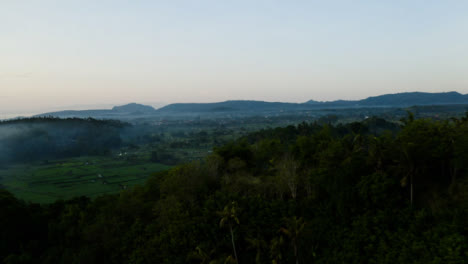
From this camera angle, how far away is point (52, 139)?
11462cm

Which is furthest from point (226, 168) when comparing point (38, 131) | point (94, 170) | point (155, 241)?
point (38, 131)

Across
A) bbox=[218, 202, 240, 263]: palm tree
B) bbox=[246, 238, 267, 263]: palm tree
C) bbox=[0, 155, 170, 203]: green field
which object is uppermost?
bbox=[218, 202, 240, 263]: palm tree

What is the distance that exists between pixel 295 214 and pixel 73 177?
60595mm

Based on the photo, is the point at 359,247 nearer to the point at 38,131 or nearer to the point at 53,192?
the point at 53,192

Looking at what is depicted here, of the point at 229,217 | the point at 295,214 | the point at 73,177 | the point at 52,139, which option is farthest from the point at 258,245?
the point at 52,139

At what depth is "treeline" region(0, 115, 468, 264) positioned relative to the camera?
65.7ft

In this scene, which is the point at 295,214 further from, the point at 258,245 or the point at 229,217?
the point at 229,217

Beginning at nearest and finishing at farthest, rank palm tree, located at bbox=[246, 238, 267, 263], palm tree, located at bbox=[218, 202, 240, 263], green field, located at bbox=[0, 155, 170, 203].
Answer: palm tree, located at bbox=[218, 202, 240, 263] < palm tree, located at bbox=[246, 238, 267, 263] < green field, located at bbox=[0, 155, 170, 203]

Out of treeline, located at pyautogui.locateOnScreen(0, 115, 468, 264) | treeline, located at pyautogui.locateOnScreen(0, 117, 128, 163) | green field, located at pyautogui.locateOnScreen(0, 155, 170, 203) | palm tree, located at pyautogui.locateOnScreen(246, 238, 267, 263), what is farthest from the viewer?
treeline, located at pyautogui.locateOnScreen(0, 117, 128, 163)

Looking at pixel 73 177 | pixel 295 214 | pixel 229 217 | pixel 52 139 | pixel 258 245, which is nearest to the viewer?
pixel 258 245

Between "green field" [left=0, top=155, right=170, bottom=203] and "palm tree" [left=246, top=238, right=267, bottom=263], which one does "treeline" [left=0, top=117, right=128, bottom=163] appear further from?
"palm tree" [left=246, top=238, right=267, bottom=263]

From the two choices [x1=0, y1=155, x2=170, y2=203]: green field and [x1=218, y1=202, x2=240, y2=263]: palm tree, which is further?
[x1=0, y1=155, x2=170, y2=203]: green field

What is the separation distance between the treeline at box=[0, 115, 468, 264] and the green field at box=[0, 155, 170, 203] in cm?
2588

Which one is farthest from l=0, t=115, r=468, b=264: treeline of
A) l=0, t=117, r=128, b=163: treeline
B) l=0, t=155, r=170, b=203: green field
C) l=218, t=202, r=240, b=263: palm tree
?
l=0, t=117, r=128, b=163: treeline
